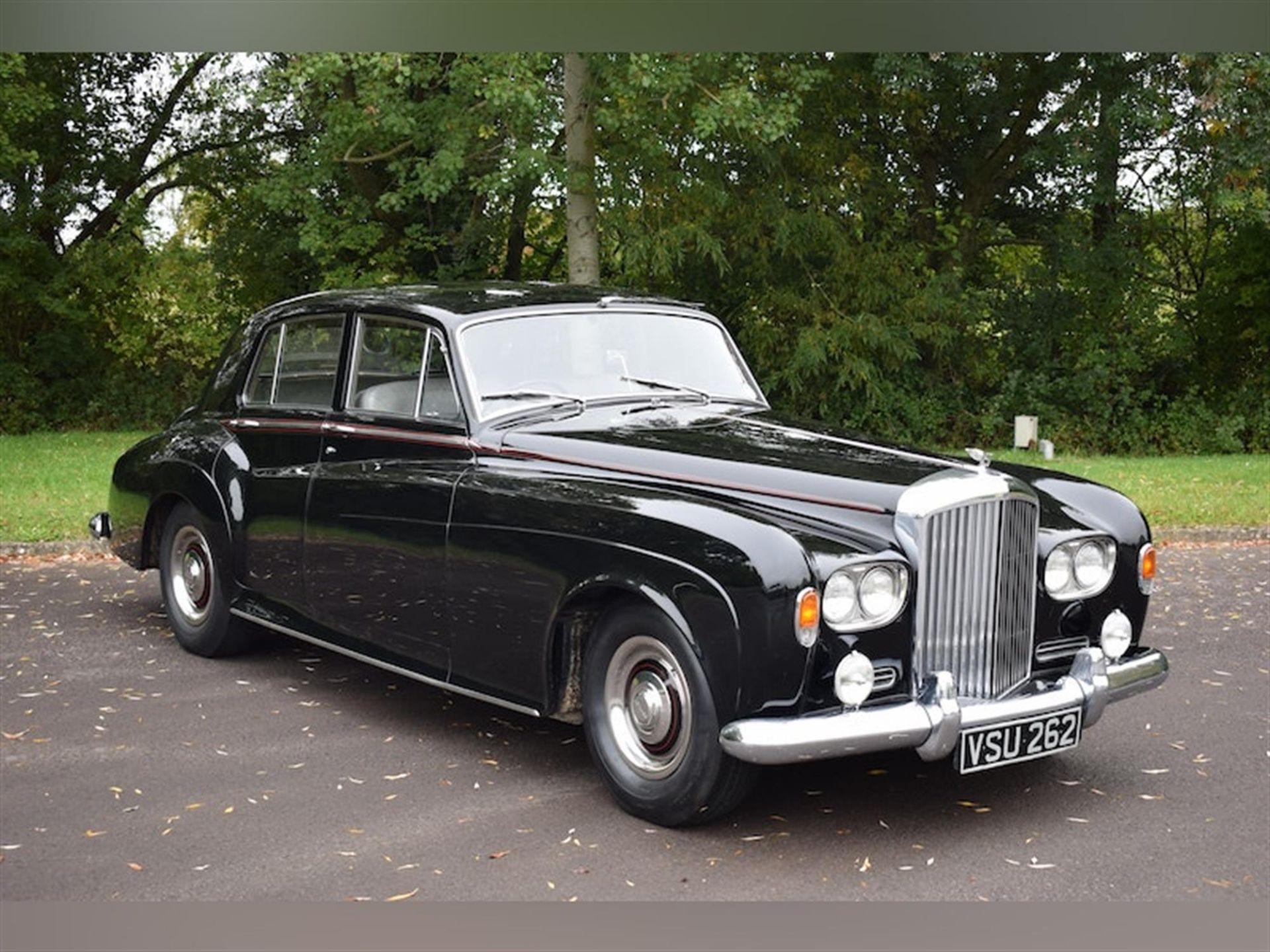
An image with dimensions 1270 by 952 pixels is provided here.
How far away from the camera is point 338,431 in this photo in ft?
22.1

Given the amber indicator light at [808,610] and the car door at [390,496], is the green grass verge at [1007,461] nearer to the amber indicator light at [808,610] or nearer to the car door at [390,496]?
the car door at [390,496]

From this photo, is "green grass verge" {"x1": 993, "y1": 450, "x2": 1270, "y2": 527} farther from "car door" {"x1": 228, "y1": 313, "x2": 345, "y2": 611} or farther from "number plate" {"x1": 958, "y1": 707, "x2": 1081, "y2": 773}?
"car door" {"x1": 228, "y1": 313, "x2": 345, "y2": 611}

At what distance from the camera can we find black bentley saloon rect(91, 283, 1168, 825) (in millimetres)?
4766

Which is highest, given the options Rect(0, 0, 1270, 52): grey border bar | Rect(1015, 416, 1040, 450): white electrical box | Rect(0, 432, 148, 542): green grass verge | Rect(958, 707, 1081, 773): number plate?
Rect(0, 0, 1270, 52): grey border bar

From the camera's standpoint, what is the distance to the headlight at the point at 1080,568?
5.44 m

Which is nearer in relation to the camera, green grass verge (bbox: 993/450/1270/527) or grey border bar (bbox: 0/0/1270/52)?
grey border bar (bbox: 0/0/1270/52)

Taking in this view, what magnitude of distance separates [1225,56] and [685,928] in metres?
18.7

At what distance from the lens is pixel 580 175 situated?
2009 cm

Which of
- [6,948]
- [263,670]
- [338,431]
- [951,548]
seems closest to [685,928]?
[951,548]

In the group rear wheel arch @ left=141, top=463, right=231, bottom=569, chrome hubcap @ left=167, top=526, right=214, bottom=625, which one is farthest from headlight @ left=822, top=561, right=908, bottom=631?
chrome hubcap @ left=167, top=526, right=214, bottom=625

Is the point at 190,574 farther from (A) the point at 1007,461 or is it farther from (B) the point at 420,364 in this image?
(A) the point at 1007,461

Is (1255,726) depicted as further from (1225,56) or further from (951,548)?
(1225,56)

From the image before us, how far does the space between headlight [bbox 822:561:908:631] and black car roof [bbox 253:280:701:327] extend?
225 cm

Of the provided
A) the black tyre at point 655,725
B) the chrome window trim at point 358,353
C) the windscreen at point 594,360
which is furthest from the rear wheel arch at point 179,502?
the black tyre at point 655,725
